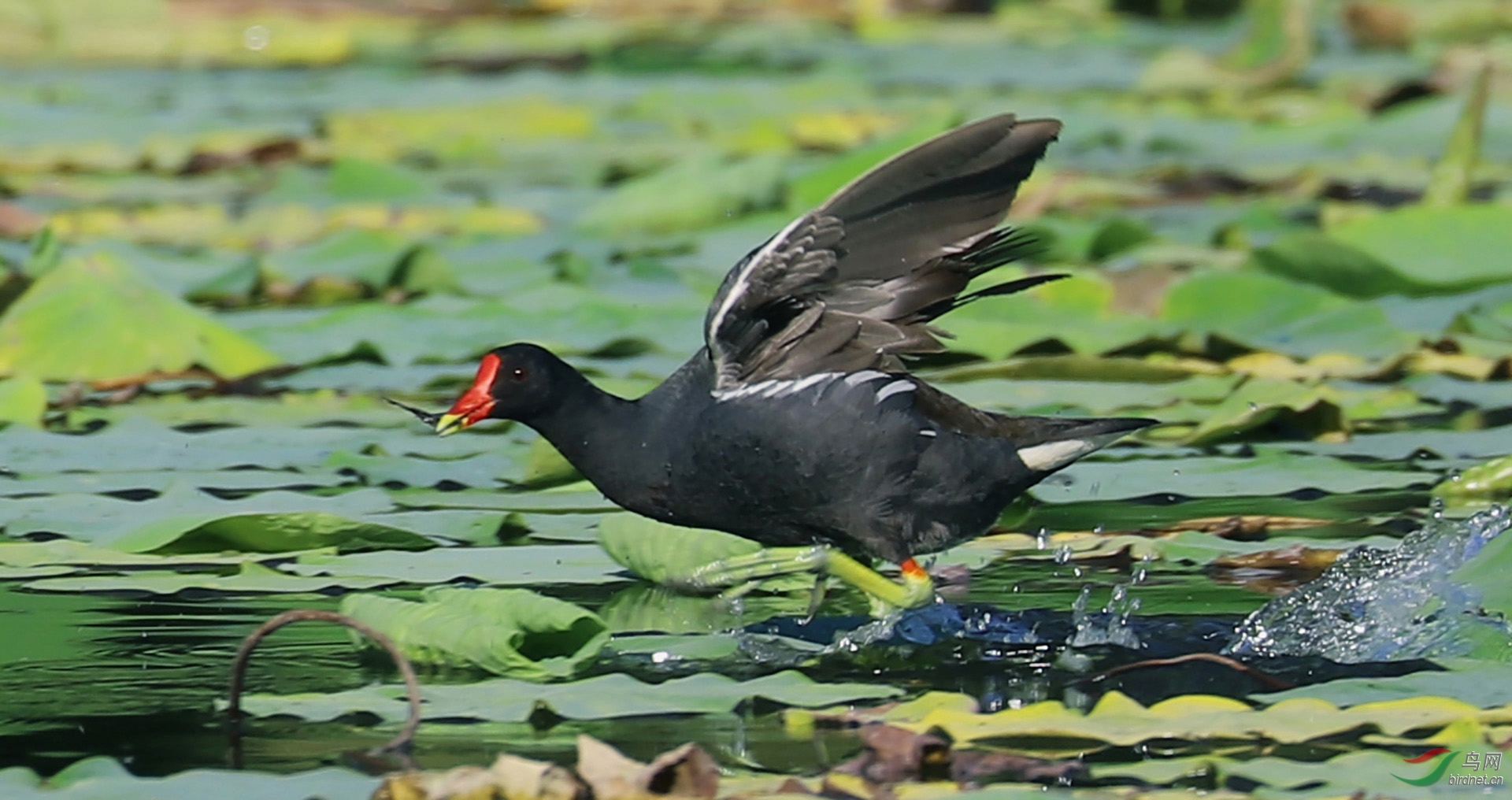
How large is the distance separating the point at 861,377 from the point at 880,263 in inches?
8.8

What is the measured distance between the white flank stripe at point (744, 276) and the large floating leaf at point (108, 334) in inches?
89.0

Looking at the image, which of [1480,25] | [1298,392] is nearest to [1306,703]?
[1298,392]

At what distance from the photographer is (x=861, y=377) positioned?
4406 mm

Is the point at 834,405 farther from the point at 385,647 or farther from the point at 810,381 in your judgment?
the point at 385,647

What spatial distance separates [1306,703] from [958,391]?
2530mm

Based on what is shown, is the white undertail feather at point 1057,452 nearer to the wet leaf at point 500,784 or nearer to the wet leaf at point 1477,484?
the wet leaf at point 1477,484

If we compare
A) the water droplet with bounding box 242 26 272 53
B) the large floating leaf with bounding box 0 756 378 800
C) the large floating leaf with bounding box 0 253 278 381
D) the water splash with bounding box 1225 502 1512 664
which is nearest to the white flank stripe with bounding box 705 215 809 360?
the water splash with bounding box 1225 502 1512 664

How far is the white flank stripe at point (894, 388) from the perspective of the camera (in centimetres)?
442

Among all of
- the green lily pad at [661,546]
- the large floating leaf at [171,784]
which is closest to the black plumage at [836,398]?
the green lily pad at [661,546]

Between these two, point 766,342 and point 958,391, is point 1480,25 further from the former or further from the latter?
point 766,342

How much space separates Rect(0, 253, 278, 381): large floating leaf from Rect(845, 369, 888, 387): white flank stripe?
2.24 m

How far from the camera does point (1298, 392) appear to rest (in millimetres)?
5430

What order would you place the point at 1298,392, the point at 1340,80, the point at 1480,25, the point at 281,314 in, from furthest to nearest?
the point at 1480,25 → the point at 1340,80 → the point at 281,314 → the point at 1298,392

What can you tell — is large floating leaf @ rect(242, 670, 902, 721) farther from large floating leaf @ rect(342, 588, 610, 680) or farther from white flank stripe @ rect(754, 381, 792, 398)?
white flank stripe @ rect(754, 381, 792, 398)
